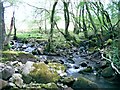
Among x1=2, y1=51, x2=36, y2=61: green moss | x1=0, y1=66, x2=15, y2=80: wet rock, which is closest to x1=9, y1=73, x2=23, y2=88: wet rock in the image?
x1=0, y1=66, x2=15, y2=80: wet rock

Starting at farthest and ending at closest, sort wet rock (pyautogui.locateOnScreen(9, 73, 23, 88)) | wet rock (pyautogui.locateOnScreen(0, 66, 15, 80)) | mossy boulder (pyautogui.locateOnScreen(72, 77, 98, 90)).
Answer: mossy boulder (pyautogui.locateOnScreen(72, 77, 98, 90)), wet rock (pyautogui.locateOnScreen(0, 66, 15, 80)), wet rock (pyautogui.locateOnScreen(9, 73, 23, 88))

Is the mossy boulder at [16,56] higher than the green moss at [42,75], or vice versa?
the mossy boulder at [16,56]

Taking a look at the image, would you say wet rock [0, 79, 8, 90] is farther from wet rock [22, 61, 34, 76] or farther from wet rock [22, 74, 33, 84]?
wet rock [22, 61, 34, 76]

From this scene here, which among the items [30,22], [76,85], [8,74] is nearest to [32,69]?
[8,74]

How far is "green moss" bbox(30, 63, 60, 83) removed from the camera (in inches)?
184

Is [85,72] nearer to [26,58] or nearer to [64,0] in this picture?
[26,58]

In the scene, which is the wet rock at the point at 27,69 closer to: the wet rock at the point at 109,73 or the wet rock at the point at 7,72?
the wet rock at the point at 7,72

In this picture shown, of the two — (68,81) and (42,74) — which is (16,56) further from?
(68,81)

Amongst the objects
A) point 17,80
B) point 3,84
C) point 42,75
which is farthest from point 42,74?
point 3,84

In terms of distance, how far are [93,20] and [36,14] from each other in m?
2.56

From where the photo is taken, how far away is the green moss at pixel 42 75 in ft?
15.3

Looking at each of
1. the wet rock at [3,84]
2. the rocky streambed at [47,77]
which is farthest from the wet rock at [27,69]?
the wet rock at [3,84]

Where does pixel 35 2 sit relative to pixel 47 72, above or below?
above

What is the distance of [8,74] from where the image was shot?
4371 mm
